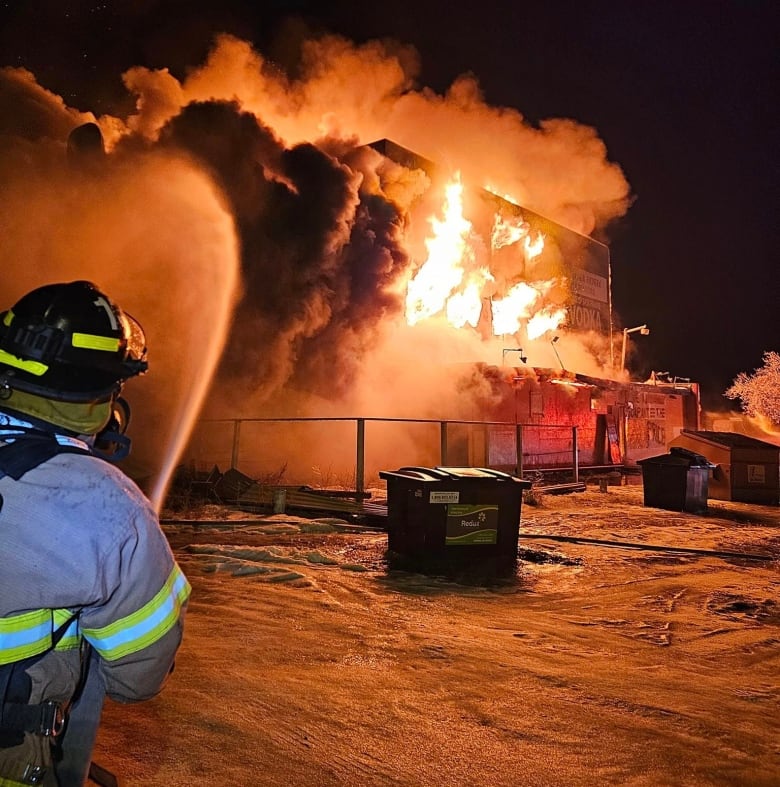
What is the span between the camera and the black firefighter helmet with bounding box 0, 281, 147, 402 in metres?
1.31

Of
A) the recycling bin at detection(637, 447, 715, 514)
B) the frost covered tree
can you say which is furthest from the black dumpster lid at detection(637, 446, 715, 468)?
the frost covered tree

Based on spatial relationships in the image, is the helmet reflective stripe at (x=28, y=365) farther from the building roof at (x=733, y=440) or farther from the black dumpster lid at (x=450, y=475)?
the building roof at (x=733, y=440)

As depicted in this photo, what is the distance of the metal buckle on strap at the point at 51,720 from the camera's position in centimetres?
113

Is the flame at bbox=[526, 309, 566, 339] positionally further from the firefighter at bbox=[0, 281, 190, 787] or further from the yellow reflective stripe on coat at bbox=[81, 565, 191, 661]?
the yellow reflective stripe on coat at bbox=[81, 565, 191, 661]

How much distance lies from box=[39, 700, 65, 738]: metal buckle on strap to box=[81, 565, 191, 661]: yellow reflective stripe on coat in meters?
0.12

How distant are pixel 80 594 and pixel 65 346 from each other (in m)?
0.56

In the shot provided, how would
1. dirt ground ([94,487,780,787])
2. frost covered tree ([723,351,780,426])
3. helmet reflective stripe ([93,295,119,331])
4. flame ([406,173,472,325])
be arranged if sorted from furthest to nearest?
frost covered tree ([723,351,780,426]) < flame ([406,173,472,325]) < dirt ground ([94,487,780,787]) < helmet reflective stripe ([93,295,119,331])

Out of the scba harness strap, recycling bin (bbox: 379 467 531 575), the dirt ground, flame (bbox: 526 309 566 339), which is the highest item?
flame (bbox: 526 309 566 339)

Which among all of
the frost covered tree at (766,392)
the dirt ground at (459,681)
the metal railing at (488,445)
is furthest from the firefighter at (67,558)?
the frost covered tree at (766,392)

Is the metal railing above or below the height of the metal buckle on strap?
above

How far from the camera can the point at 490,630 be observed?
3.99 meters

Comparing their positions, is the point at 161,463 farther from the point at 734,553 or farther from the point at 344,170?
the point at 734,553

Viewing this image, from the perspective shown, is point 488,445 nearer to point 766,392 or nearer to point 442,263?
point 442,263

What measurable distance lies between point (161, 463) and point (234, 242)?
18.9ft
